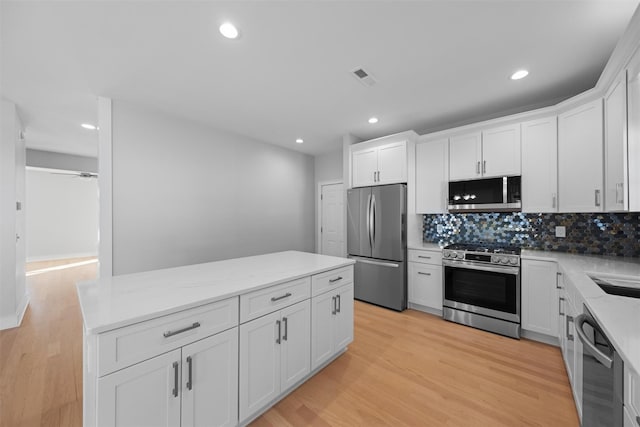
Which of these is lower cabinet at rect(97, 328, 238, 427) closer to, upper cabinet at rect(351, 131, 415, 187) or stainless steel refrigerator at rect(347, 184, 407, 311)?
stainless steel refrigerator at rect(347, 184, 407, 311)

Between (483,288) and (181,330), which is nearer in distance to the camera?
(181,330)

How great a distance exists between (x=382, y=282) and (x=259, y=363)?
2.34 m

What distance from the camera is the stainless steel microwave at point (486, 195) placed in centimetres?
276

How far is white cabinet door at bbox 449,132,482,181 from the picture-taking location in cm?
302

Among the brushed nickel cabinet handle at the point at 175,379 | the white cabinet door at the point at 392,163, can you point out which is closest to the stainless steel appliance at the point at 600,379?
the brushed nickel cabinet handle at the point at 175,379

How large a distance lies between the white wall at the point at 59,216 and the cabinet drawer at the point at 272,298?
30.0 ft

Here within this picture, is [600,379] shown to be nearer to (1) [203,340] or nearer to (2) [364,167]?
(1) [203,340]

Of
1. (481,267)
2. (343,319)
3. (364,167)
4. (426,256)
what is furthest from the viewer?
(364,167)

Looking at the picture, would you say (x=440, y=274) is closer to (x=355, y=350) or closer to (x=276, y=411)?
(x=355, y=350)

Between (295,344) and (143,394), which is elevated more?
(143,394)

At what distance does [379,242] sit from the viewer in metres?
3.53

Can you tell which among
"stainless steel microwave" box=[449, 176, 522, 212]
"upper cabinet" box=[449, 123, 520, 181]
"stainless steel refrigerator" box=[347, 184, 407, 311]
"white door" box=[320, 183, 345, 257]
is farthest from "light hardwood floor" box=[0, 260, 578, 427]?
"white door" box=[320, 183, 345, 257]

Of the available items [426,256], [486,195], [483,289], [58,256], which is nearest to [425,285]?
[426,256]

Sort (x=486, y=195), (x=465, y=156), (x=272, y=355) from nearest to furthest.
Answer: (x=272, y=355) → (x=486, y=195) → (x=465, y=156)
